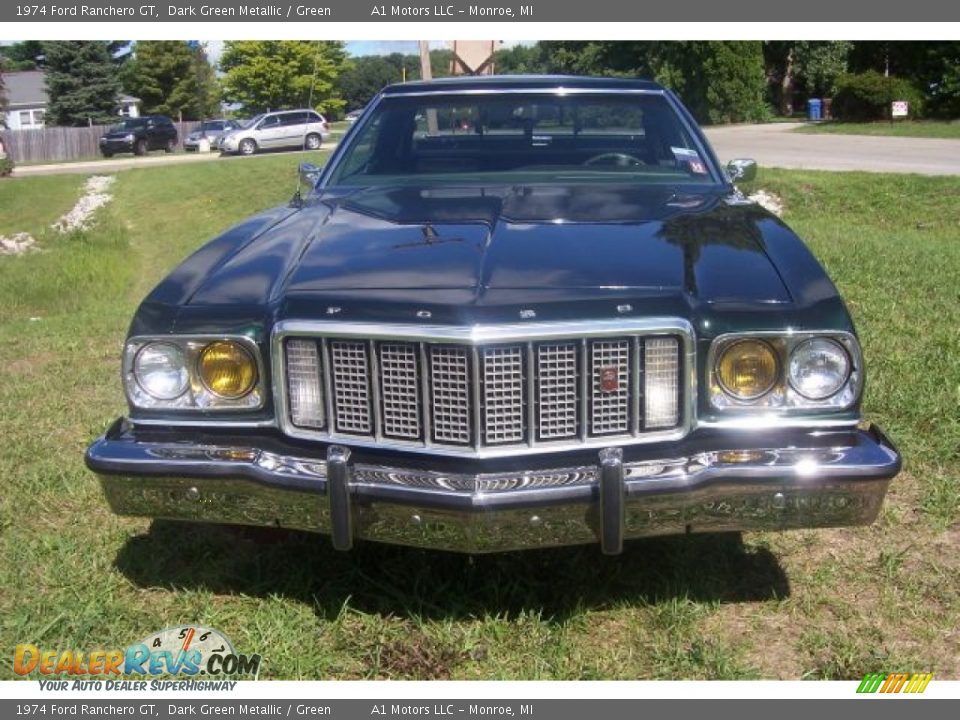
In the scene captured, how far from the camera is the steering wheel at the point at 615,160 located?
421 cm

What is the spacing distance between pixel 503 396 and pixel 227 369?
32.6 inches

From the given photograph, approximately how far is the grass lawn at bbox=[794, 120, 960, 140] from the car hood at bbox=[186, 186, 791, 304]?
817 inches

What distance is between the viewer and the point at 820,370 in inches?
107

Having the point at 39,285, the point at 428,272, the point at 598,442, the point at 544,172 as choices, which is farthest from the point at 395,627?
the point at 39,285

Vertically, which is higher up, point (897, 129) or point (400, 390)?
point (897, 129)

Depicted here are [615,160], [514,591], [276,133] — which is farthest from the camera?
[276,133]

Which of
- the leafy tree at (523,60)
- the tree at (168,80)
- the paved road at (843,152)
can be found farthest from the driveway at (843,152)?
the tree at (168,80)

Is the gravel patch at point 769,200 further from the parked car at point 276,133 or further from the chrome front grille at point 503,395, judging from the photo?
the parked car at point 276,133

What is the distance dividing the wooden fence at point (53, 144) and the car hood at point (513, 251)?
Answer: 3923 centimetres

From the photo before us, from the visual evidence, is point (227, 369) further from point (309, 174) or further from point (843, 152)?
point (843, 152)

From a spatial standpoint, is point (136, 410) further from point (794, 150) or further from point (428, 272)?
point (794, 150)

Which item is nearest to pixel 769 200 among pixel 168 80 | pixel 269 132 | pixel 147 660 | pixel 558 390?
pixel 558 390

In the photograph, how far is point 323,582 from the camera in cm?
327

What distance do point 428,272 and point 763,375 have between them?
3.22 feet
